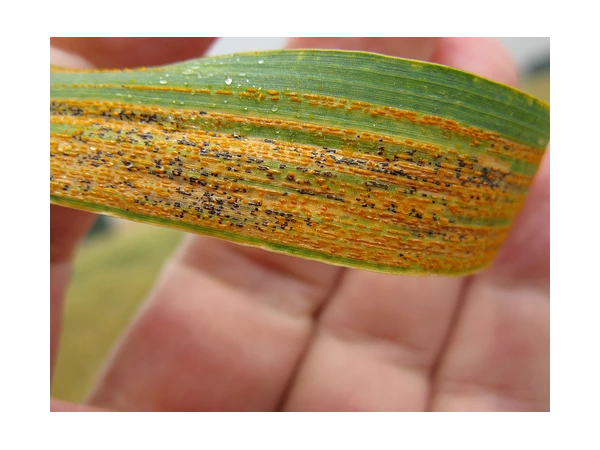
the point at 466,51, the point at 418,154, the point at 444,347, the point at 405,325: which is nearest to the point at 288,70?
the point at 418,154

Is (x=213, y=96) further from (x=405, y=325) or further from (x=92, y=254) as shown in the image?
(x=92, y=254)

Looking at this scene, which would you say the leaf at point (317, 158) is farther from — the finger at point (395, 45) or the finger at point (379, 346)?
the finger at point (379, 346)

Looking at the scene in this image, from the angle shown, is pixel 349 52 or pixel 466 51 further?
pixel 466 51

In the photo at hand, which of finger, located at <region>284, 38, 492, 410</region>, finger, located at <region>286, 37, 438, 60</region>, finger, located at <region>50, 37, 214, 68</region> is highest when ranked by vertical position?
finger, located at <region>50, 37, 214, 68</region>

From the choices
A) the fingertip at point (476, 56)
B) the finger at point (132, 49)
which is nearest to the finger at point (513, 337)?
the fingertip at point (476, 56)

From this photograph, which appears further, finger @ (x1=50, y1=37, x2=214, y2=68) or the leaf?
finger @ (x1=50, y1=37, x2=214, y2=68)

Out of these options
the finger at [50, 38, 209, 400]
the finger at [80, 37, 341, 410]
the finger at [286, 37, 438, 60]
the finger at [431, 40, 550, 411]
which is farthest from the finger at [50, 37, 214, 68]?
the finger at [431, 40, 550, 411]

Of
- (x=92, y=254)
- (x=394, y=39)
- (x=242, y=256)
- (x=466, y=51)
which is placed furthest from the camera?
(x=92, y=254)

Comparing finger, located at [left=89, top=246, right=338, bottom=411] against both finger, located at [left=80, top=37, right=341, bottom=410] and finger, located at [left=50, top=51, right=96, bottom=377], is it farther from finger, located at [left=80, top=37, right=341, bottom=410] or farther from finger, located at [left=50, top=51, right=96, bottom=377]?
finger, located at [left=50, top=51, right=96, bottom=377]
